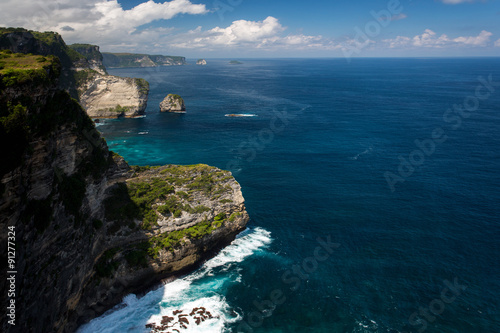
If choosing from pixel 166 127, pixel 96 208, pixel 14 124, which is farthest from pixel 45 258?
pixel 166 127

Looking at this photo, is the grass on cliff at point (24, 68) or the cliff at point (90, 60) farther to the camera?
the cliff at point (90, 60)

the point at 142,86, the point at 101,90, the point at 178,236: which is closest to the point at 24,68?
the point at 178,236

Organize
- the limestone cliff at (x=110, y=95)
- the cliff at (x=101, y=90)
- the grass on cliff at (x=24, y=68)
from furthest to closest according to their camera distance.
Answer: the limestone cliff at (x=110, y=95) → the cliff at (x=101, y=90) → the grass on cliff at (x=24, y=68)

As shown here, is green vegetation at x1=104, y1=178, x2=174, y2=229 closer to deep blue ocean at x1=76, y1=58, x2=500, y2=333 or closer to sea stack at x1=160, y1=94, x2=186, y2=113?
deep blue ocean at x1=76, y1=58, x2=500, y2=333

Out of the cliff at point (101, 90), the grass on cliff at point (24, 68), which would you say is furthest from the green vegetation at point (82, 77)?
the grass on cliff at point (24, 68)

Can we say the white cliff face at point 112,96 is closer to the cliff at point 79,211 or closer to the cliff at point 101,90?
the cliff at point 101,90

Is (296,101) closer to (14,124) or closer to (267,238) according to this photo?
(267,238)

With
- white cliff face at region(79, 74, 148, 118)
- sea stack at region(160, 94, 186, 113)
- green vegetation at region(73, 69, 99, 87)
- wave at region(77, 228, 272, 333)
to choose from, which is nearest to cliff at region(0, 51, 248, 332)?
wave at region(77, 228, 272, 333)
